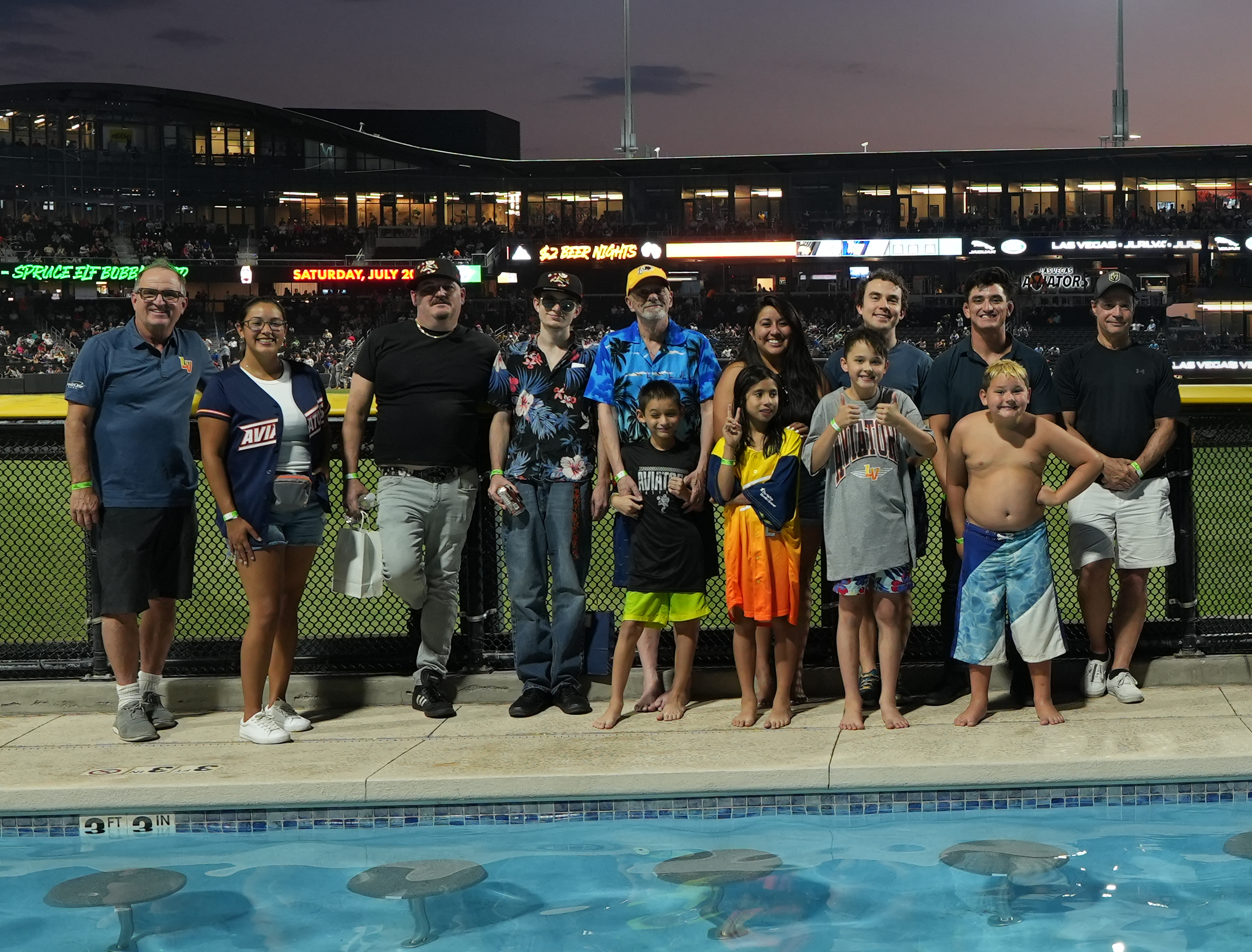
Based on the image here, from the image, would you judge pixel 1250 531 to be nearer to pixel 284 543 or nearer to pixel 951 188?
pixel 284 543

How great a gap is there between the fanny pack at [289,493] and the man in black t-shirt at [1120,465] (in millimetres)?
3360

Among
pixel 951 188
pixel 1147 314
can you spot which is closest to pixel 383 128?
pixel 951 188

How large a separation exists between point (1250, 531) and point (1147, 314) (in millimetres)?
57311

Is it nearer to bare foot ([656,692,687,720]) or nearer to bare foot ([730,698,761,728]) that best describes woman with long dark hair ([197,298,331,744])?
bare foot ([656,692,687,720])

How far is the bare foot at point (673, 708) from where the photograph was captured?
5.76 meters

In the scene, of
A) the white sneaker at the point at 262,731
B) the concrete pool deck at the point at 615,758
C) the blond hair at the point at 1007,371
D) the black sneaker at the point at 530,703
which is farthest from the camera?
the black sneaker at the point at 530,703

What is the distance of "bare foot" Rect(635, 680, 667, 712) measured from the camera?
19.6ft

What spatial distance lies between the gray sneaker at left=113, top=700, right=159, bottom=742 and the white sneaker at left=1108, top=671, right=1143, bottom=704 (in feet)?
14.2

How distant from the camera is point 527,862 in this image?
15.2 ft

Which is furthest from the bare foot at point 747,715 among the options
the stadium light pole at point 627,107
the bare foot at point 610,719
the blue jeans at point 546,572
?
the stadium light pole at point 627,107

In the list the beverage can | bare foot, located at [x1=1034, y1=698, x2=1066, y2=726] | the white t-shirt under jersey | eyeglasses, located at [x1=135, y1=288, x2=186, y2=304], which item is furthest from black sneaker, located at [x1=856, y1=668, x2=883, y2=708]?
eyeglasses, located at [x1=135, y1=288, x2=186, y2=304]

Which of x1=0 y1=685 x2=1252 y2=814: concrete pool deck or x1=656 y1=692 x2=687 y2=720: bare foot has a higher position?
x1=656 y1=692 x2=687 y2=720: bare foot

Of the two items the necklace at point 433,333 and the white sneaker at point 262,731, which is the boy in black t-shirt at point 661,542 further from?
the white sneaker at point 262,731

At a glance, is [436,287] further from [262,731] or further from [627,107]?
[627,107]
